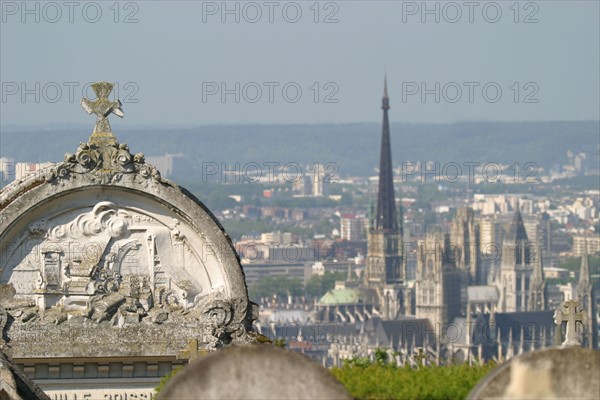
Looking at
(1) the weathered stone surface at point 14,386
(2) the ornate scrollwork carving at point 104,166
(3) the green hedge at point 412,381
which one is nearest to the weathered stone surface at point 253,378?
(3) the green hedge at point 412,381

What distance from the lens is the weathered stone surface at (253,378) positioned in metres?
6.28

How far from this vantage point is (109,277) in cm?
979

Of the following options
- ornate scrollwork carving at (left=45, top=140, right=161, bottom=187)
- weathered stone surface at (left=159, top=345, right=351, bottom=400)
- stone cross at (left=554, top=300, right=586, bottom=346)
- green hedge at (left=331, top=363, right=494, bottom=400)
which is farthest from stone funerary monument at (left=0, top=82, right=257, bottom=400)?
weathered stone surface at (left=159, top=345, right=351, bottom=400)

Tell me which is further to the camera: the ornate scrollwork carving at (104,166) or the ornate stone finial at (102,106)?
the ornate stone finial at (102,106)

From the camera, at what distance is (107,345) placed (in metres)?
9.59

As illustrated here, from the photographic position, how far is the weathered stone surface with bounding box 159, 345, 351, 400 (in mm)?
6277

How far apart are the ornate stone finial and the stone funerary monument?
3 centimetres

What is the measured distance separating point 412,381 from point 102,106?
3.18 metres

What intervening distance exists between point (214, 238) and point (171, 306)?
0.36 meters

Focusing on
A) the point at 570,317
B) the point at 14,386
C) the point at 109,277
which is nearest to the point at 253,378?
the point at 14,386

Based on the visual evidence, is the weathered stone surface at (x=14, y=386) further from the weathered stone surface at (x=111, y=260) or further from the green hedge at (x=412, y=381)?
the weathered stone surface at (x=111, y=260)

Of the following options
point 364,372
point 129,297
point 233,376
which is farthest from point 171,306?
point 233,376

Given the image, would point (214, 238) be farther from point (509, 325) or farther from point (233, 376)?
point (509, 325)

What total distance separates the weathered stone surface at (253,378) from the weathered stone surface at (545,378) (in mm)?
425
